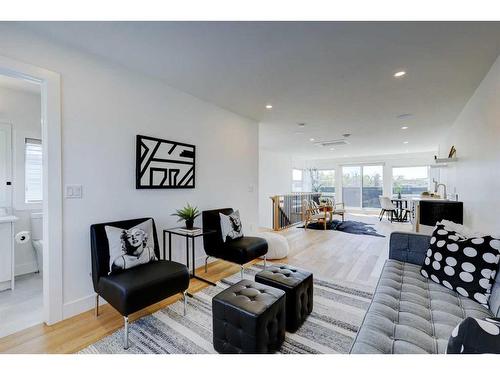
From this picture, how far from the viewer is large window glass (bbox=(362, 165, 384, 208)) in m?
9.32

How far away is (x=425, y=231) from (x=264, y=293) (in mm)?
3020

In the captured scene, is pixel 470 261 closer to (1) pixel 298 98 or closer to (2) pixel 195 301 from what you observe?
(2) pixel 195 301

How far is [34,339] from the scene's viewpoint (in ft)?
5.76

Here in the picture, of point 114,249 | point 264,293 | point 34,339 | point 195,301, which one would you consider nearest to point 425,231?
point 264,293

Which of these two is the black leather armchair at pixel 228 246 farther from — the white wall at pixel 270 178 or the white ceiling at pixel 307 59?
the white wall at pixel 270 178

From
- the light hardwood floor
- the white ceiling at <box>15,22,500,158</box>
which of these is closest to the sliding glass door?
the light hardwood floor

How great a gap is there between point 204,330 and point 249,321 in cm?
65

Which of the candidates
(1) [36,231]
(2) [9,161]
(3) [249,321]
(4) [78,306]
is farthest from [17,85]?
(3) [249,321]

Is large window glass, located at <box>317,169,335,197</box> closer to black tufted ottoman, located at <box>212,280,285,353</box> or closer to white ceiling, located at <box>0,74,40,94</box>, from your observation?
black tufted ottoman, located at <box>212,280,285,353</box>

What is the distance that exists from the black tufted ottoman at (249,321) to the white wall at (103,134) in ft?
4.78

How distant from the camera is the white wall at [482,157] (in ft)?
7.30

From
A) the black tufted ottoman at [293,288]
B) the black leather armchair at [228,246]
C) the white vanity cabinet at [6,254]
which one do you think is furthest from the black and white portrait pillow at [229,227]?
the white vanity cabinet at [6,254]

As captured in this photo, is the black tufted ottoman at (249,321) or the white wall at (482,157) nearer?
the black tufted ottoman at (249,321)

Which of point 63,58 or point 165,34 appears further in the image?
point 63,58
